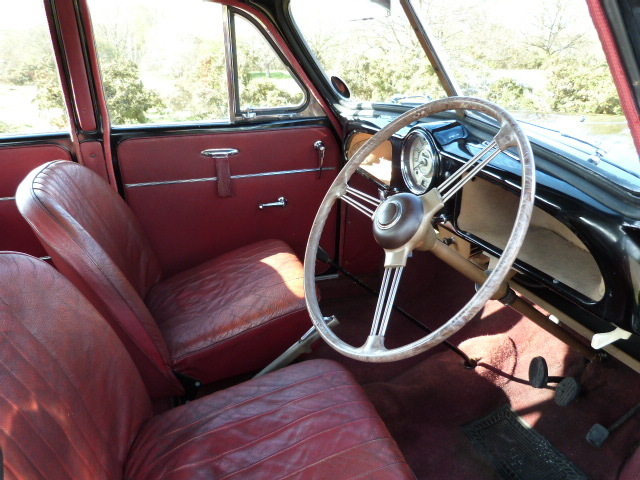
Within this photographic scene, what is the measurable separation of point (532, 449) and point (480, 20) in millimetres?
1400

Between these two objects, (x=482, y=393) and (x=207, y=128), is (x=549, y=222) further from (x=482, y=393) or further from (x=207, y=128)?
(x=207, y=128)

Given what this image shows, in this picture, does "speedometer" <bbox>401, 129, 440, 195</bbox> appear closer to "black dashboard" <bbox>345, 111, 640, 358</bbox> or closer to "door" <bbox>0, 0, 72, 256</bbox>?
"black dashboard" <bbox>345, 111, 640, 358</bbox>

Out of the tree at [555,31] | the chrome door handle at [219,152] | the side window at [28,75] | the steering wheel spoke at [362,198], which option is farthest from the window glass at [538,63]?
the side window at [28,75]

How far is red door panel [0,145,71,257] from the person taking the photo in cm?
193

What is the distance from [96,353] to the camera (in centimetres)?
101

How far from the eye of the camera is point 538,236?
135cm

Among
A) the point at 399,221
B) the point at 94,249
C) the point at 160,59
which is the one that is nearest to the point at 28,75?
the point at 160,59

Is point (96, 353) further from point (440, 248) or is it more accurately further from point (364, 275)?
point (364, 275)

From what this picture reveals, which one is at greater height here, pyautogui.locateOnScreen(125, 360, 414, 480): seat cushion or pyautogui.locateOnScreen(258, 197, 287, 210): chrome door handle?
pyautogui.locateOnScreen(258, 197, 287, 210): chrome door handle

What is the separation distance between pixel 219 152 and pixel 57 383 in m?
1.49

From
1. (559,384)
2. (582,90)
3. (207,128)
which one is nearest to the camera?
(582,90)

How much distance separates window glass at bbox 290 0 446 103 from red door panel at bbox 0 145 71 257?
1.21m

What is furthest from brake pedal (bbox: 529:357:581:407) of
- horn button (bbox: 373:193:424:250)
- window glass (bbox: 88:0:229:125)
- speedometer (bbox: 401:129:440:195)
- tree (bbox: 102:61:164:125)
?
tree (bbox: 102:61:164:125)

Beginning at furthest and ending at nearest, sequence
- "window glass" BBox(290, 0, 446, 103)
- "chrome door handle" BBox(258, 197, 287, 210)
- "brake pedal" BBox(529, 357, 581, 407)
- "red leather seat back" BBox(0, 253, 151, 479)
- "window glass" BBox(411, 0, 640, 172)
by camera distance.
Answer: "chrome door handle" BBox(258, 197, 287, 210) < "window glass" BBox(290, 0, 446, 103) < "brake pedal" BBox(529, 357, 581, 407) < "window glass" BBox(411, 0, 640, 172) < "red leather seat back" BBox(0, 253, 151, 479)
